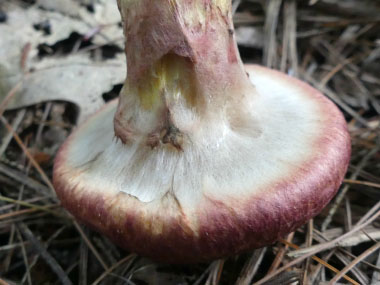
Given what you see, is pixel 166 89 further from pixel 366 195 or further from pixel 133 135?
pixel 366 195

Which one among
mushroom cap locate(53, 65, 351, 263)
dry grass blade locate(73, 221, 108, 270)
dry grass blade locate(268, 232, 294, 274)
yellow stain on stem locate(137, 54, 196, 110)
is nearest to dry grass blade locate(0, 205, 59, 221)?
dry grass blade locate(73, 221, 108, 270)

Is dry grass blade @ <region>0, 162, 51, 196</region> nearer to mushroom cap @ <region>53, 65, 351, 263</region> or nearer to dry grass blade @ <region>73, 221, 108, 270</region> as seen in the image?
dry grass blade @ <region>73, 221, 108, 270</region>

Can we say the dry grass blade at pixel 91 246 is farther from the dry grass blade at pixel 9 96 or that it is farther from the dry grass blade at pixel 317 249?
the dry grass blade at pixel 9 96

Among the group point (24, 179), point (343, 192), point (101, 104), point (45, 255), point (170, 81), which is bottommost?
point (45, 255)

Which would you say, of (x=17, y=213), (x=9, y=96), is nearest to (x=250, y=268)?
(x=17, y=213)

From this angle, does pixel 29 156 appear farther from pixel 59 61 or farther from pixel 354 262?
pixel 354 262

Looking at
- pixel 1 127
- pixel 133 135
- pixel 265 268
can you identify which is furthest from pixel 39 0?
pixel 265 268

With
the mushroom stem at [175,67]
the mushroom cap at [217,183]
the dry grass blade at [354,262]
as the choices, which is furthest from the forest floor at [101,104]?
the mushroom stem at [175,67]
